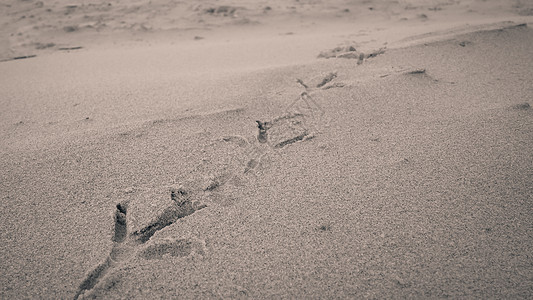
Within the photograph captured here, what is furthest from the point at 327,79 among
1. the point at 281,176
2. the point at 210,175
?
the point at 210,175

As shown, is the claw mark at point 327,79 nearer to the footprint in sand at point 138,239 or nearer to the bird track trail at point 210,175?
the bird track trail at point 210,175

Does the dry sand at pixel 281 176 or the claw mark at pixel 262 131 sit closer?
the dry sand at pixel 281 176

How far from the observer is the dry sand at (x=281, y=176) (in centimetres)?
85

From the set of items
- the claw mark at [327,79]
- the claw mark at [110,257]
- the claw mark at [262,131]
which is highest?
the claw mark at [327,79]

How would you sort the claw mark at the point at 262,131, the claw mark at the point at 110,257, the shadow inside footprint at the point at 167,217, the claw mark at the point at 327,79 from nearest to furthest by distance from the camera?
the claw mark at the point at 110,257, the shadow inside footprint at the point at 167,217, the claw mark at the point at 262,131, the claw mark at the point at 327,79

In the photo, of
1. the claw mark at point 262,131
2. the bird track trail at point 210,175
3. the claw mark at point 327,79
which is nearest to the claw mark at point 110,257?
the bird track trail at point 210,175

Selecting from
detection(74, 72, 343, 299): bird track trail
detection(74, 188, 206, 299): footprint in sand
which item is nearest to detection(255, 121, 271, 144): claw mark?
detection(74, 72, 343, 299): bird track trail

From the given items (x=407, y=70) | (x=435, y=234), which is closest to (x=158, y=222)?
(x=435, y=234)

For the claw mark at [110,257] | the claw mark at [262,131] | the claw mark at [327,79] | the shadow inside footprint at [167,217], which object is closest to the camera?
the claw mark at [110,257]

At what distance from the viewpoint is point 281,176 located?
1.14m

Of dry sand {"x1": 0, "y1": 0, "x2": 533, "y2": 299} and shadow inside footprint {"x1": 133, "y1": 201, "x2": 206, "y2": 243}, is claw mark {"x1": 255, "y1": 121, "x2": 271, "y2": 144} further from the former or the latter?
shadow inside footprint {"x1": 133, "y1": 201, "x2": 206, "y2": 243}

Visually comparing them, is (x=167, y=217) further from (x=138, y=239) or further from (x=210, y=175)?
(x=210, y=175)

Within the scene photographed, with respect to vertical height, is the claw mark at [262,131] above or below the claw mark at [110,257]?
above

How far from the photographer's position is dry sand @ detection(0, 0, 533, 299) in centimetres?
85
